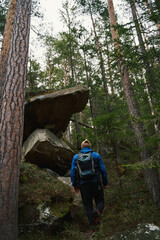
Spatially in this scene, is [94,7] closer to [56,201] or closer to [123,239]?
[56,201]

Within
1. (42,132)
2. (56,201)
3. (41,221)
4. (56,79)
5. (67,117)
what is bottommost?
(41,221)

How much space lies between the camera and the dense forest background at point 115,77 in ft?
19.6

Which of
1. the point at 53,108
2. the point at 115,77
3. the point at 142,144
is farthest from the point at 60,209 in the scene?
the point at 115,77

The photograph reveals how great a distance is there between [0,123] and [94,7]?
13.6 meters

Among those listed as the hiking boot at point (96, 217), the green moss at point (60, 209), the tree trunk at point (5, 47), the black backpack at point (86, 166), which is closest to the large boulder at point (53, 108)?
the tree trunk at point (5, 47)

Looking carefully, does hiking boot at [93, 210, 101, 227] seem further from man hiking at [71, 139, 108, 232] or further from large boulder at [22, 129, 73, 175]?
large boulder at [22, 129, 73, 175]

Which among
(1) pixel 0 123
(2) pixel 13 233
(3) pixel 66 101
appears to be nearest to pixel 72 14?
(3) pixel 66 101

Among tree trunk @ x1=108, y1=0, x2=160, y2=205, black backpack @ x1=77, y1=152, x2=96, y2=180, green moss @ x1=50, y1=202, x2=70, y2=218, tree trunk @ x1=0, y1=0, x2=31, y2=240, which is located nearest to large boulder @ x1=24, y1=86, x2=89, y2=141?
tree trunk @ x1=108, y1=0, x2=160, y2=205

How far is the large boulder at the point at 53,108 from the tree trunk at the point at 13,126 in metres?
4.22

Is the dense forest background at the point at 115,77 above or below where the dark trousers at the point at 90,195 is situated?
above

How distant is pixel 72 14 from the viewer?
52.0 ft

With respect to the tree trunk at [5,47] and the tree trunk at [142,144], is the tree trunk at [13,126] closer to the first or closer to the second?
the tree trunk at [142,144]

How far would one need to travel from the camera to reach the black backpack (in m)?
4.09

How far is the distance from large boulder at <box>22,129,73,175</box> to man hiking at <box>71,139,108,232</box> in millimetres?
4544
